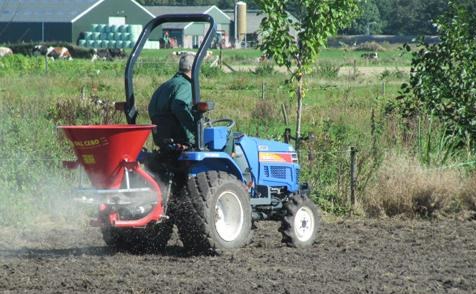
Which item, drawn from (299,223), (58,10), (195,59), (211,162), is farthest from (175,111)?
(58,10)

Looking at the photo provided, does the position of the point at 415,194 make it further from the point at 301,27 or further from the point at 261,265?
the point at 261,265

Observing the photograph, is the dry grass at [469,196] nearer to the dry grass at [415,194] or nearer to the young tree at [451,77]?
the dry grass at [415,194]

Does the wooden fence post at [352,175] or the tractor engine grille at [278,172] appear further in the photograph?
the wooden fence post at [352,175]

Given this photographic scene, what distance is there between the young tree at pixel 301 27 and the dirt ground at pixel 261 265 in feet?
14.8

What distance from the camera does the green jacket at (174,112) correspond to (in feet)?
34.2

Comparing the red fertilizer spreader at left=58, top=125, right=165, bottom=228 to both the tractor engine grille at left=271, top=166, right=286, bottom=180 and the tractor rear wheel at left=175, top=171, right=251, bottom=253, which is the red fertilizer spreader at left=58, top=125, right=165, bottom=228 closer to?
the tractor rear wheel at left=175, top=171, right=251, bottom=253

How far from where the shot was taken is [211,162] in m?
10.7

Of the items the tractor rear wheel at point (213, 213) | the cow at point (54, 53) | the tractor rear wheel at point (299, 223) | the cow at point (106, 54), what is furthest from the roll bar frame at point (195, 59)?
the cow at point (106, 54)

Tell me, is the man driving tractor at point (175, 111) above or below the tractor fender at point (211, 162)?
above

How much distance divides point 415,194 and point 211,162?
4.70 m

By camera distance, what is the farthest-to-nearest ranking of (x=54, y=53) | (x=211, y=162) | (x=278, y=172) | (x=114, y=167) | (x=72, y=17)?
(x=72, y=17) < (x=54, y=53) < (x=278, y=172) < (x=211, y=162) < (x=114, y=167)

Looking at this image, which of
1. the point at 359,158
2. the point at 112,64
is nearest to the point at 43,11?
the point at 112,64

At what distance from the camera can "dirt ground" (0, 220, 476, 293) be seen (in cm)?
902

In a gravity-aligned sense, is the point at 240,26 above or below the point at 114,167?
above
